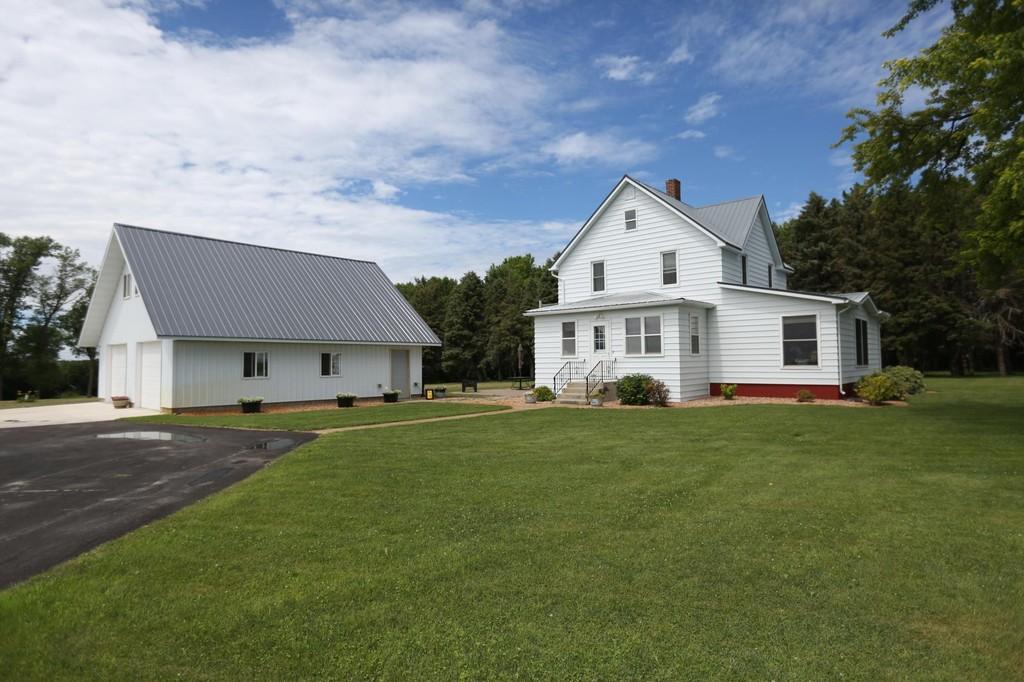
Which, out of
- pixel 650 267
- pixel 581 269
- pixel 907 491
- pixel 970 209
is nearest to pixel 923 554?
pixel 907 491

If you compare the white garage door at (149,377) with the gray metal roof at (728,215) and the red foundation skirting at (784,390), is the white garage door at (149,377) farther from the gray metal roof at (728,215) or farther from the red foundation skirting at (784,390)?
the red foundation skirting at (784,390)

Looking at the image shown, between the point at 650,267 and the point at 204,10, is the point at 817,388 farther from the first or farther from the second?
the point at 204,10

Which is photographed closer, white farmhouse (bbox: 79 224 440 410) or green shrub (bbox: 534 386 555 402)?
white farmhouse (bbox: 79 224 440 410)

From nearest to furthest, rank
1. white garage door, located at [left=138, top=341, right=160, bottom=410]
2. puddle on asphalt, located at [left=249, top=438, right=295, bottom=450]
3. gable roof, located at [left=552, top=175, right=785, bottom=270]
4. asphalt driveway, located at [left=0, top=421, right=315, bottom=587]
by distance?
asphalt driveway, located at [left=0, top=421, right=315, bottom=587] → puddle on asphalt, located at [left=249, top=438, right=295, bottom=450] → white garage door, located at [left=138, top=341, right=160, bottom=410] → gable roof, located at [left=552, top=175, right=785, bottom=270]

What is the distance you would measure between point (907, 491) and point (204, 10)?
1508 centimetres

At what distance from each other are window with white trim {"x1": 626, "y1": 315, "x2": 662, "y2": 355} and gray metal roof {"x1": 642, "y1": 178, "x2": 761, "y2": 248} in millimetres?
4347

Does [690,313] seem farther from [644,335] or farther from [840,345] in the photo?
[840,345]

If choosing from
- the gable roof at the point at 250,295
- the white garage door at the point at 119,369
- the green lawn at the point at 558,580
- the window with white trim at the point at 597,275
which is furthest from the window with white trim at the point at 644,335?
the white garage door at the point at 119,369

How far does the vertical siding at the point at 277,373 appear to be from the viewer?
22.2m

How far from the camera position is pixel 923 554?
17.8ft

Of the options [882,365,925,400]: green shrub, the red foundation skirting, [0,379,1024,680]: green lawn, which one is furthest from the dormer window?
[0,379,1024,680]: green lawn

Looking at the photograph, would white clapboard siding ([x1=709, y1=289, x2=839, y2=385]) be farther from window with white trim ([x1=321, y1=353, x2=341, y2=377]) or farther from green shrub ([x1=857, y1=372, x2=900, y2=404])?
window with white trim ([x1=321, y1=353, x2=341, y2=377])

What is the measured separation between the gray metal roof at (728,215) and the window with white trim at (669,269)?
5.61ft

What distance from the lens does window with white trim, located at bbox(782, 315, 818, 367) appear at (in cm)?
2117
